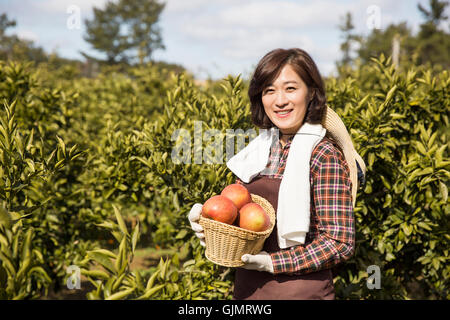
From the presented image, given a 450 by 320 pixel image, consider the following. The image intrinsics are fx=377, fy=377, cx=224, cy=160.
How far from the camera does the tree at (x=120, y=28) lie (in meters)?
43.5

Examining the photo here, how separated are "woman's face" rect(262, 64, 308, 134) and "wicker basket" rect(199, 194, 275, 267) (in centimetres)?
52

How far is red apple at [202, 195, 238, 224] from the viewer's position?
1604 mm

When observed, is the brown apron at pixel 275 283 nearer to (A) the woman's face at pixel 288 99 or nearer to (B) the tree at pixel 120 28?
(A) the woman's face at pixel 288 99

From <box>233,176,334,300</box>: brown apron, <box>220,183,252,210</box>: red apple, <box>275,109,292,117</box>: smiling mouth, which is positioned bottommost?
<box>233,176,334,300</box>: brown apron

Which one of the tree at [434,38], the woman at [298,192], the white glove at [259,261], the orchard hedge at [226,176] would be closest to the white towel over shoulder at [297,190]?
the woman at [298,192]

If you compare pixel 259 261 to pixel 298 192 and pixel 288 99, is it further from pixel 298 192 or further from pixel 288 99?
pixel 288 99

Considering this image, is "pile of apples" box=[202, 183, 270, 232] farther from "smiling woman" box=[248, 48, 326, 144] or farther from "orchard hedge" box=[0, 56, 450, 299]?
"orchard hedge" box=[0, 56, 450, 299]

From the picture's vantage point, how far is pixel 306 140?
1.70 m

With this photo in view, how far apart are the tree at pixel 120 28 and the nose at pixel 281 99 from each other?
4206 cm

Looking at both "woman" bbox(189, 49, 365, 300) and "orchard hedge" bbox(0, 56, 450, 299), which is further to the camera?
"orchard hedge" bbox(0, 56, 450, 299)

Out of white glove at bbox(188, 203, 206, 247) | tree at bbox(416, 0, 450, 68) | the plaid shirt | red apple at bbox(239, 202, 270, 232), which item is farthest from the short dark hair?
tree at bbox(416, 0, 450, 68)

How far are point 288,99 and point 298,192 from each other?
17.8 inches

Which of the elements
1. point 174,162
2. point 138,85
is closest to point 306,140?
A: point 174,162

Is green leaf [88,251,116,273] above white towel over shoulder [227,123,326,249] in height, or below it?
below
